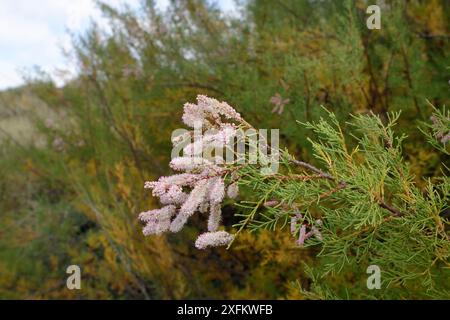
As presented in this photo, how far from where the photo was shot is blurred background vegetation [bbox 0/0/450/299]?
2955mm

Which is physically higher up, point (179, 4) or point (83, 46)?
point (179, 4)

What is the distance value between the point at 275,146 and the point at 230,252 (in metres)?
2.66

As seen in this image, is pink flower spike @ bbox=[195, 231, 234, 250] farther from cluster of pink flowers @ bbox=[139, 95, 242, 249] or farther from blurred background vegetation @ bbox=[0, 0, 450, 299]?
blurred background vegetation @ bbox=[0, 0, 450, 299]

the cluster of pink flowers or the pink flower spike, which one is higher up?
the cluster of pink flowers

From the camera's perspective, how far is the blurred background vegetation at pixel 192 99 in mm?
2955

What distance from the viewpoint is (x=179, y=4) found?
464 centimetres

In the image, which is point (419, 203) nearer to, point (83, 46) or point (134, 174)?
point (134, 174)

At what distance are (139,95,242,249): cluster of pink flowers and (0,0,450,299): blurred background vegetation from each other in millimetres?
1039

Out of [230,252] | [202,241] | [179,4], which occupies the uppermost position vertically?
[179,4]

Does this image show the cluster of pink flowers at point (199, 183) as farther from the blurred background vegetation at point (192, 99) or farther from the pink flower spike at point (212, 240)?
the blurred background vegetation at point (192, 99)

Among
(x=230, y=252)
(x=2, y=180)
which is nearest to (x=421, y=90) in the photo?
(x=230, y=252)

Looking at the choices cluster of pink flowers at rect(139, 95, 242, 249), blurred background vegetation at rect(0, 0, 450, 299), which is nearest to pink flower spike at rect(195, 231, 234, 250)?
cluster of pink flowers at rect(139, 95, 242, 249)

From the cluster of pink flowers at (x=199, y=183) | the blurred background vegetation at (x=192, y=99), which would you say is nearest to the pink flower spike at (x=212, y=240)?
the cluster of pink flowers at (x=199, y=183)

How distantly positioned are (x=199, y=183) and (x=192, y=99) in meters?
2.64
